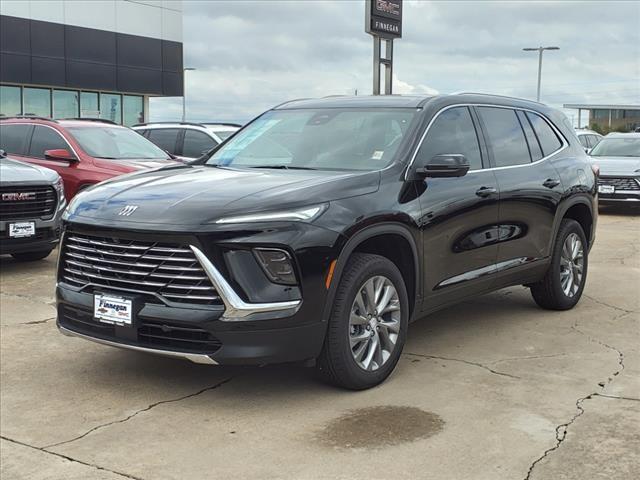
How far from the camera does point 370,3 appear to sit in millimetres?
19500

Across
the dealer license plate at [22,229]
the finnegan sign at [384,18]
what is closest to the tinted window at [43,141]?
the dealer license plate at [22,229]

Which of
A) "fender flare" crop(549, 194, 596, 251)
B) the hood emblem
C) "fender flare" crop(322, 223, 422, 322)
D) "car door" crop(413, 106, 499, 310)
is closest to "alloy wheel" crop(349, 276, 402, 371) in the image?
"fender flare" crop(322, 223, 422, 322)

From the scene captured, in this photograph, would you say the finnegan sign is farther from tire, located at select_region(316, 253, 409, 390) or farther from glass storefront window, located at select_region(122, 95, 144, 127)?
glass storefront window, located at select_region(122, 95, 144, 127)

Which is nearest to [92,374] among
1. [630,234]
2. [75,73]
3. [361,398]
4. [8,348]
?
[8,348]

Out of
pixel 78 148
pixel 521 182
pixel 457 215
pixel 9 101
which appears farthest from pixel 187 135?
pixel 9 101

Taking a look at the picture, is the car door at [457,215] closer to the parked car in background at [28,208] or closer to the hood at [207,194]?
the hood at [207,194]

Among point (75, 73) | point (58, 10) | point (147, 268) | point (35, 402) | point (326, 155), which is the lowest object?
point (35, 402)

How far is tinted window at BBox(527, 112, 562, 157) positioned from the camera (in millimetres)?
6629

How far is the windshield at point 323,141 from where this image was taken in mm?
5223

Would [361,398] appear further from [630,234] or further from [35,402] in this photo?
[630,234]

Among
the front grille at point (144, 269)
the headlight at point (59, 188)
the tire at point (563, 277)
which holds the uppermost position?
the headlight at point (59, 188)

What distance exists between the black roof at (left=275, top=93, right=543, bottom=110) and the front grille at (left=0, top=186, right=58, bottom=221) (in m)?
3.77

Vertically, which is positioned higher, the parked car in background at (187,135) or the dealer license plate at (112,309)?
the parked car in background at (187,135)

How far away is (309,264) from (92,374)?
179 cm
